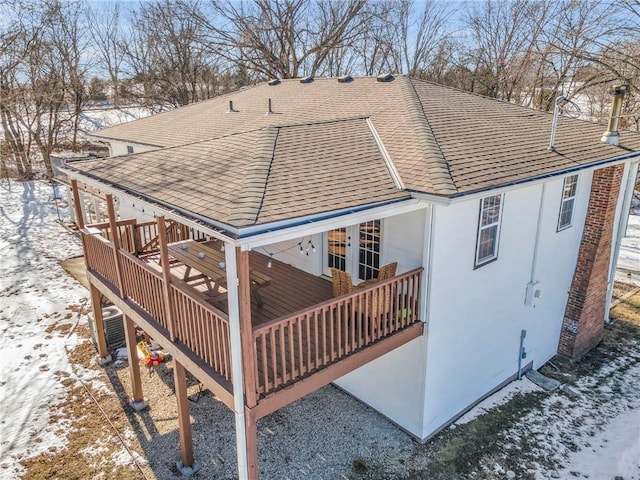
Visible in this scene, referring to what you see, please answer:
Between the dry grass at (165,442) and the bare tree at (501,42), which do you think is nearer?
the dry grass at (165,442)

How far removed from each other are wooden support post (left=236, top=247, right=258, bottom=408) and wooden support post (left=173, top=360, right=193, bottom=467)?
2101mm

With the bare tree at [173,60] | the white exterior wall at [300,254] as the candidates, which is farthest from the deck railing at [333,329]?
the bare tree at [173,60]

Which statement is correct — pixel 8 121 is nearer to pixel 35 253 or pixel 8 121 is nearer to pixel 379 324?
pixel 35 253

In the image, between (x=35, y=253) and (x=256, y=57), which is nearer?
(x=35, y=253)

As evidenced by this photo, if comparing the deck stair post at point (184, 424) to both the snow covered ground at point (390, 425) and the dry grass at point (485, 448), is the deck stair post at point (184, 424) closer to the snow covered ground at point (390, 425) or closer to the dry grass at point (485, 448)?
the snow covered ground at point (390, 425)

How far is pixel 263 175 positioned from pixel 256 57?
25.8m

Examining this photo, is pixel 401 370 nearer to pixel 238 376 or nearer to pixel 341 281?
pixel 341 281

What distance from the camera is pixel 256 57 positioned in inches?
1142

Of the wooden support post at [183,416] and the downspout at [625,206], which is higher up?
the downspout at [625,206]

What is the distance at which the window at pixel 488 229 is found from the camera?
7.53 meters

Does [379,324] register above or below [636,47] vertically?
below

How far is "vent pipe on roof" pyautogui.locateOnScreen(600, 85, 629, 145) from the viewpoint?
9.49 m

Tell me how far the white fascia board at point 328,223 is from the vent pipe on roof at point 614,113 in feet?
20.2

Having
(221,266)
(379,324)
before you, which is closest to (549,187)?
(379,324)
